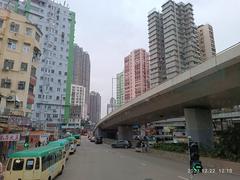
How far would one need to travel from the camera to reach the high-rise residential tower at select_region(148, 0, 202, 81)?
4257 inches

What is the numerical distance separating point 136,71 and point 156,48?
16596 millimetres

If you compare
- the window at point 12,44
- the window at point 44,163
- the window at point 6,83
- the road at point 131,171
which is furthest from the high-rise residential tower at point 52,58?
the window at point 44,163

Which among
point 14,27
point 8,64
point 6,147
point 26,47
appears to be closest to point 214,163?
point 6,147

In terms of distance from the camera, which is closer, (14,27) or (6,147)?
(6,147)

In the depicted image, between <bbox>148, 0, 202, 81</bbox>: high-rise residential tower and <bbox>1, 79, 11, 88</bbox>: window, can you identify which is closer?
<bbox>1, 79, 11, 88</bbox>: window

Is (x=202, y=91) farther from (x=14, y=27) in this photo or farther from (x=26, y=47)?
(x=14, y=27)

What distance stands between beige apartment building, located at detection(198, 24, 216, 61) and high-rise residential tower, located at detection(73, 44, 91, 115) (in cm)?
6966

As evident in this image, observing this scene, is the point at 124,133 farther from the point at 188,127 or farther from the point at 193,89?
the point at 193,89

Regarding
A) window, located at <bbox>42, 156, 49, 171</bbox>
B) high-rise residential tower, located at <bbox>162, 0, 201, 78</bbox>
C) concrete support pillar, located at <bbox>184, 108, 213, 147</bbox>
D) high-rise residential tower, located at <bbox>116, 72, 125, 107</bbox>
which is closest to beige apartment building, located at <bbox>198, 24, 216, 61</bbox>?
high-rise residential tower, located at <bbox>162, 0, 201, 78</bbox>

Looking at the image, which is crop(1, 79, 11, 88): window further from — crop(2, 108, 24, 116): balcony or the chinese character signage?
the chinese character signage

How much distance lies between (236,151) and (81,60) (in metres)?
136

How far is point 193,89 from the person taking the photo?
18.5 meters

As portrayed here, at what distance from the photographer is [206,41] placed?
121812mm

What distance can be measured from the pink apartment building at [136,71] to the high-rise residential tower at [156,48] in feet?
17.7
